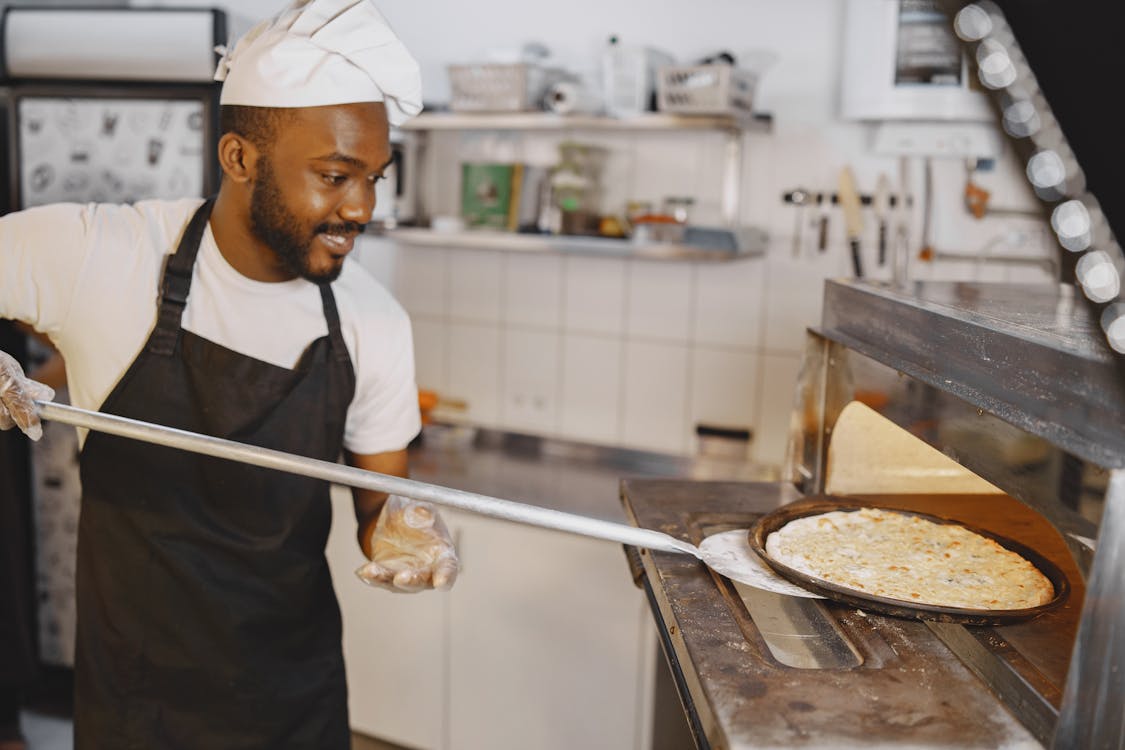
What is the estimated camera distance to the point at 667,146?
A: 298 centimetres

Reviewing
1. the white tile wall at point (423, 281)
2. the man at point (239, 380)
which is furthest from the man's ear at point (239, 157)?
the white tile wall at point (423, 281)

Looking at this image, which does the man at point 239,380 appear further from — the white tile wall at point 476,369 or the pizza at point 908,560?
the white tile wall at point 476,369

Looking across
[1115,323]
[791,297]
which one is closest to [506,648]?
[791,297]

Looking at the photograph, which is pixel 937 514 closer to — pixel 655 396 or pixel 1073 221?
pixel 1073 221

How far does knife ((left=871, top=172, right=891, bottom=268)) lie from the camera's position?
274 cm

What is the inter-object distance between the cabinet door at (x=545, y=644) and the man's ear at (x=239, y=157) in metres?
1.30

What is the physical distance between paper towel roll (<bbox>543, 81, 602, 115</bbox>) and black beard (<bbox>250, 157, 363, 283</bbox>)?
1.31 m

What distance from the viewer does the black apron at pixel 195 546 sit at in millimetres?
→ 1570

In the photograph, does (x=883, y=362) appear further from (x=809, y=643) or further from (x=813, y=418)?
(x=809, y=643)

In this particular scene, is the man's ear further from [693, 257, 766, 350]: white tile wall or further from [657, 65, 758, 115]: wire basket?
[693, 257, 766, 350]: white tile wall

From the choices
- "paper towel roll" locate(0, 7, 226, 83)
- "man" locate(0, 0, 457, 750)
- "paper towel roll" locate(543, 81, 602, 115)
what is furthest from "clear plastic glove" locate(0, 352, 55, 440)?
"paper towel roll" locate(543, 81, 602, 115)

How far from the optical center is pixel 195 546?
5.29ft

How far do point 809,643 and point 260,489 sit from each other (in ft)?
3.19

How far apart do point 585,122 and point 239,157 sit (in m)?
1.39
